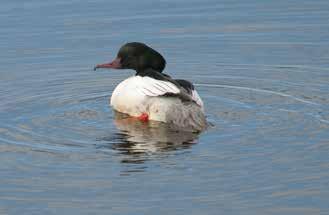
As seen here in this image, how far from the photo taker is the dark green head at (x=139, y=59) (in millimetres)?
14680

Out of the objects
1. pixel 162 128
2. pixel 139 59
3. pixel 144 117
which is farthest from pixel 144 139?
pixel 139 59

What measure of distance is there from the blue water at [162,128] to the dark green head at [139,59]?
0.61 metres

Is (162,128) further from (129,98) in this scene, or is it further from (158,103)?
(129,98)

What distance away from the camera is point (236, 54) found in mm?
16938

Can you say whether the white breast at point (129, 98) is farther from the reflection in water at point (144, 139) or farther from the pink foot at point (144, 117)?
the reflection in water at point (144, 139)

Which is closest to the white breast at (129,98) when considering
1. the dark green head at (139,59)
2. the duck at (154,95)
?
the duck at (154,95)

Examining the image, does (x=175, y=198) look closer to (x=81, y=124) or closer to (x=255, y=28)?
(x=81, y=124)

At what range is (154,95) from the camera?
1372 centimetres

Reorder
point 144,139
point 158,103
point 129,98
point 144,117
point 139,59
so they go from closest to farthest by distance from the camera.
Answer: point 144,139
point 158,103
point 144,117
point 129,98
point 139,59

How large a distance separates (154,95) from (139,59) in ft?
3.70

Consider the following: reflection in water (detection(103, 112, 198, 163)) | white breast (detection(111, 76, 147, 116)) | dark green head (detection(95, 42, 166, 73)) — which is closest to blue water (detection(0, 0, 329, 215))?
reflection in water (detection(103, 112, 198, 163))

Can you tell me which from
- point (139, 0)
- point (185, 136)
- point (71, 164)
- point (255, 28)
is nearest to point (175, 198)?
point (71, 164)

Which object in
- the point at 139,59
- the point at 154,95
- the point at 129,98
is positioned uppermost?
the point at 139,59

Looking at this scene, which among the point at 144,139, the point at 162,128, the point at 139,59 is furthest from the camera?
the point at 139,59
